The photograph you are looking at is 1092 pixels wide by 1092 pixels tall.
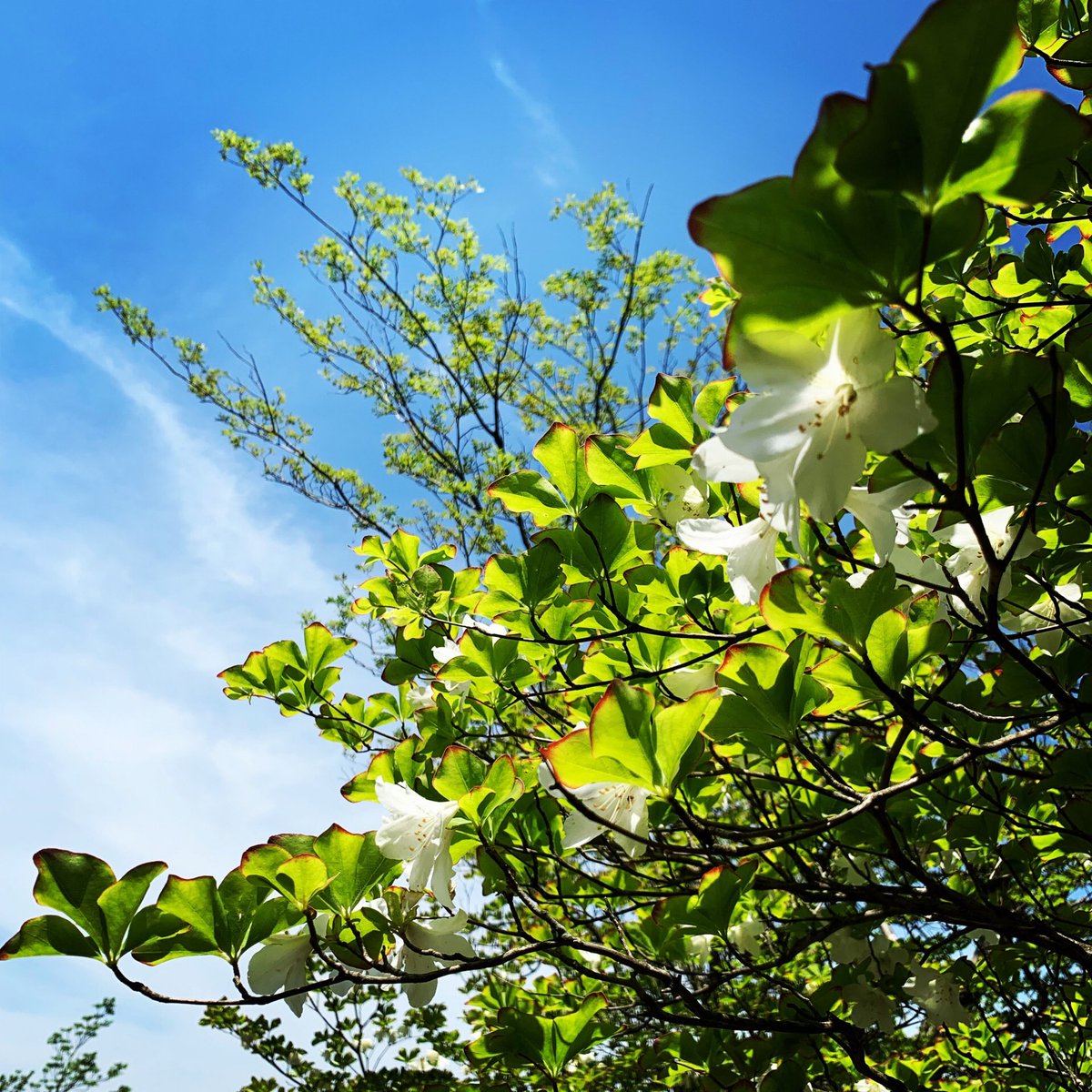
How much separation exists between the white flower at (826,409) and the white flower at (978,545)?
375 mm

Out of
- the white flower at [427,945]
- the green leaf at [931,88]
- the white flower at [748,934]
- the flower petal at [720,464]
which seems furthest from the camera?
the white flower at [748,934]

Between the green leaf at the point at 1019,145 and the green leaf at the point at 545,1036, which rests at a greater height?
the green leaf at the point at 1019,145

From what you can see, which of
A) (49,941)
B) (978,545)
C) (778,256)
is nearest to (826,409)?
(778,256)

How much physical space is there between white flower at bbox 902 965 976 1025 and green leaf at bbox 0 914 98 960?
1.74 m

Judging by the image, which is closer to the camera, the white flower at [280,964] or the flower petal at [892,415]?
the flower petal at [892,415]

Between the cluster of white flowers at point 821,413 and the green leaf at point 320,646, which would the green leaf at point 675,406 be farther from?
the green leaf at point 320,646

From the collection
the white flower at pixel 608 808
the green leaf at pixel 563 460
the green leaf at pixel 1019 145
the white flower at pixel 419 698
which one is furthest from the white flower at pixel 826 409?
the white flower at pixel 419 698

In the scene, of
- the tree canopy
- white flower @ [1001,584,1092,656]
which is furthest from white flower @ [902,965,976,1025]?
white flower @ [1001,584,1092,656]

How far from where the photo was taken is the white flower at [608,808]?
0.95m

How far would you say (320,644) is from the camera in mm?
1776

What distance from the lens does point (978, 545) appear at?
36.3 inches

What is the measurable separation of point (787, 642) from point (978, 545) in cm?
24

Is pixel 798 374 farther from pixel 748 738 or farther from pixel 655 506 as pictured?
pixel 655 506

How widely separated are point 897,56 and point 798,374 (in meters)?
0.20
